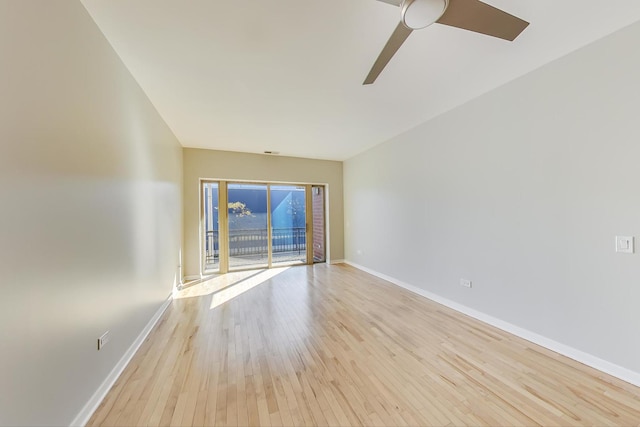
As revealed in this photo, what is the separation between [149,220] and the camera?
259cm

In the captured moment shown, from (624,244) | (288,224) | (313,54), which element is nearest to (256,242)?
(288,224)

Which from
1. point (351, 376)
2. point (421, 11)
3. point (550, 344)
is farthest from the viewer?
point (550, 344)

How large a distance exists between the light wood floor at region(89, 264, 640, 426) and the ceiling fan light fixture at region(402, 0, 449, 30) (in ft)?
7.91

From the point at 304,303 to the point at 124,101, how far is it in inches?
120

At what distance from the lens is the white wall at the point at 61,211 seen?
1.00 meters

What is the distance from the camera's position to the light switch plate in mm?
1726

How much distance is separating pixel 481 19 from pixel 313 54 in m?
1.21

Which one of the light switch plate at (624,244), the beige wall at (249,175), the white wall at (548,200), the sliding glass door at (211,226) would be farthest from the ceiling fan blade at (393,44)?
the sliding glass door at (211,226)

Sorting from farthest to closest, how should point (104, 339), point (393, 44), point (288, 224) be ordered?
point (288, 224), point (104, 339), point (393, 44)

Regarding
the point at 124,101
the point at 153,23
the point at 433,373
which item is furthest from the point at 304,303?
the point at 153,23

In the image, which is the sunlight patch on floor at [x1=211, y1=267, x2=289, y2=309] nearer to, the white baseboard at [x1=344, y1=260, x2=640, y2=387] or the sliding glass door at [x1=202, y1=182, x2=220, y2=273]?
the sliding glass door at [x1=202, y1=182, x2=220, y2=273]

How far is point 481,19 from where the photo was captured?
1.35m

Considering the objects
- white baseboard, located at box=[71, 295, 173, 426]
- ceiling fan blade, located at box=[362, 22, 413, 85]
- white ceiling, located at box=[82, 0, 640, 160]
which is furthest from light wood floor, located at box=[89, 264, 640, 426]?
white ceiling, located at box=[82, 0, 640, 160]

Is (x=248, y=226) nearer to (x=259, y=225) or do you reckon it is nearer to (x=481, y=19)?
(x=259, y=225)
